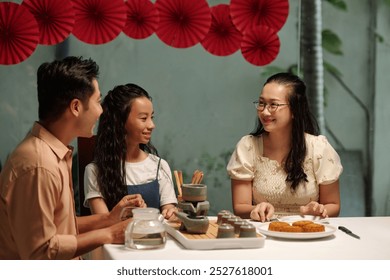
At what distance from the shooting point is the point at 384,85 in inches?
134

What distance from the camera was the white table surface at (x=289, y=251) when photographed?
1.38 metres

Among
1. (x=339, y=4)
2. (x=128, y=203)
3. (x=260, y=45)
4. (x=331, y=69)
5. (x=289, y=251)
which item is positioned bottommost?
(x=289, y=251)

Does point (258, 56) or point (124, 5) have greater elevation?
point (124, 5)

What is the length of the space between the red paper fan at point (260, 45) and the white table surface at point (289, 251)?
1.80 metres

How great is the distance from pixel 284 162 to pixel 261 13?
136 centimetres

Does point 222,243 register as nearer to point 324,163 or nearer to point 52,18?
point 324,163

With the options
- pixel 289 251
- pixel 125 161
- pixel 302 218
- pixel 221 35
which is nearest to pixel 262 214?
pixel 302 218

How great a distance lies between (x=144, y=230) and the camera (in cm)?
140

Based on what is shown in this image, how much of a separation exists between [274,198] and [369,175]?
1.51 metres

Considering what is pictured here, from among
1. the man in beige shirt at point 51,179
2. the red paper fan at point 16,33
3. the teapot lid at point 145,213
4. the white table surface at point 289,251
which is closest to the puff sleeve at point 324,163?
the white table surface at point 289,251

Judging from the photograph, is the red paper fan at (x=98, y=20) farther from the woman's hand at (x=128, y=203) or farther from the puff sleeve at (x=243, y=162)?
the woman's hand at (x=128, y=203)
